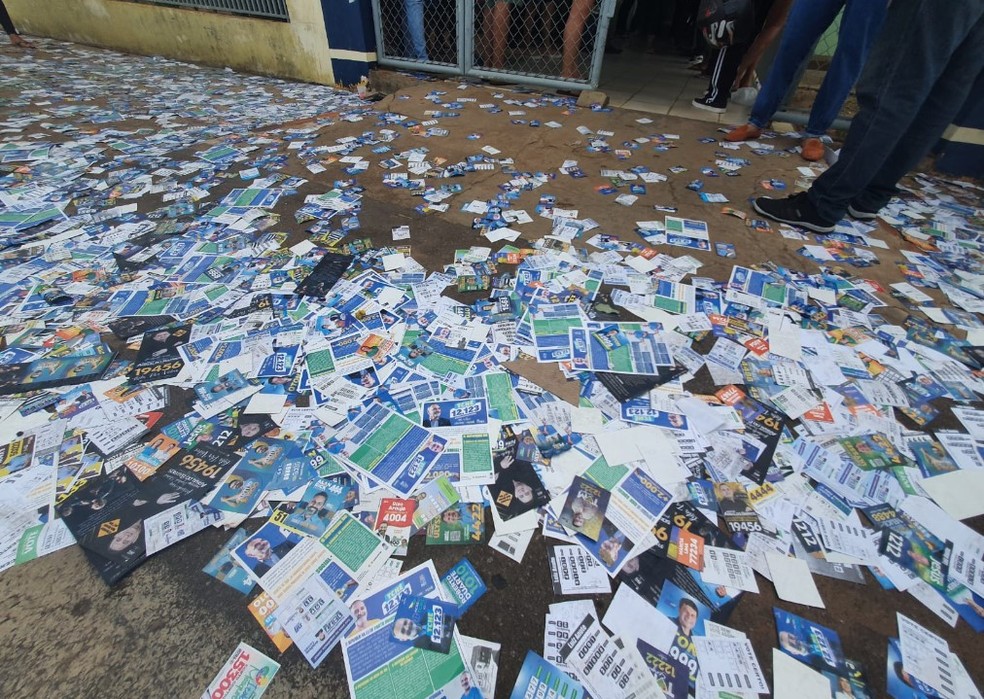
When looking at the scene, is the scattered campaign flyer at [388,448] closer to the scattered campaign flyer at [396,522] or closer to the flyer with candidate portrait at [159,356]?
the scattered campaign flyer at [396,522]

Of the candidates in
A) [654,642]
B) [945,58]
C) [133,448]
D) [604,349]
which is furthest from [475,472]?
[945,58]

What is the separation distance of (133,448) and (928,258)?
3180 millimetres

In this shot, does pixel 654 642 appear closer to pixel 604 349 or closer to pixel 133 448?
pixel 604 349

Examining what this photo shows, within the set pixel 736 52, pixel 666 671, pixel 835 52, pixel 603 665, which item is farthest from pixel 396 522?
pixel 736 52

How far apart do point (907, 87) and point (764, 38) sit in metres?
2.68

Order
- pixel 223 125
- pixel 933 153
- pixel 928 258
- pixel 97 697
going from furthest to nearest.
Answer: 1. pixel 223 125
2. pixel 933 153
3. pixel 928 258
4. pixel 97 697

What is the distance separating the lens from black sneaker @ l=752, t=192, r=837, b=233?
2.13m

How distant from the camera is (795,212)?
7.14 feet

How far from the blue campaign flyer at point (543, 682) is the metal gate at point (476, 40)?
13.6ft

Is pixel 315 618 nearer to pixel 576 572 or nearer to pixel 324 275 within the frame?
pixel 576 572

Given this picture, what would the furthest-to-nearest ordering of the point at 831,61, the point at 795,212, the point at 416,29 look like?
the point at 416,29 → the point at 831,61 → the point at 795,212

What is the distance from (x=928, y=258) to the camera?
2.03m

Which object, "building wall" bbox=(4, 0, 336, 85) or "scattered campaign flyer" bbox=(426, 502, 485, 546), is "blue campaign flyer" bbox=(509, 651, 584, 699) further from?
"building wall" bbox=(4, 0, 336, 85)

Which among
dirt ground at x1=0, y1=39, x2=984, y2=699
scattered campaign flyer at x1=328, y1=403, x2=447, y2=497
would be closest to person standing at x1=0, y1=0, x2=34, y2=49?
dirt ground at x1=0, y1=39, x2=984, y2=699
